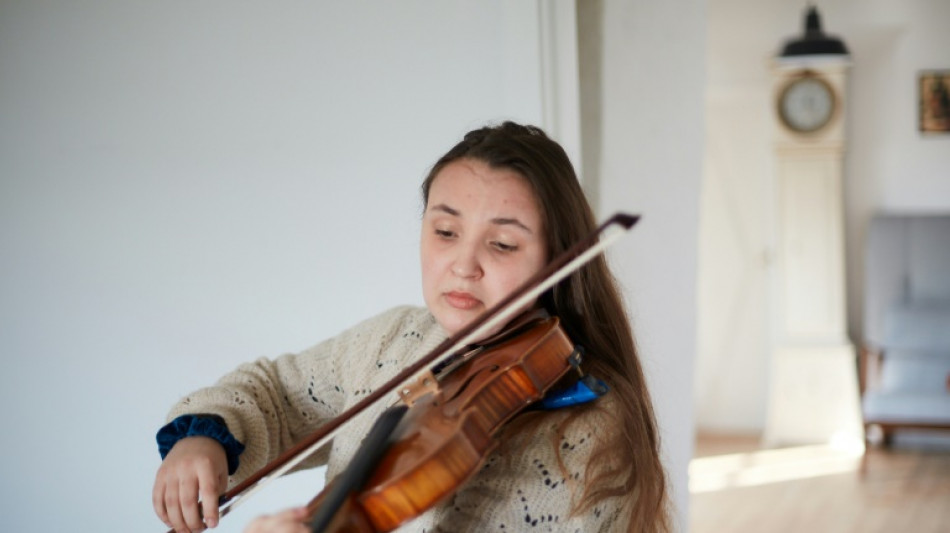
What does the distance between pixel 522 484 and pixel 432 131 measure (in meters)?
1.14

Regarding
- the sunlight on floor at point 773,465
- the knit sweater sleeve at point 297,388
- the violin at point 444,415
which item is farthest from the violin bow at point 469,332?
the sunlight on floor at point 773,465

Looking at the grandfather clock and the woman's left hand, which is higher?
the woman's left hand

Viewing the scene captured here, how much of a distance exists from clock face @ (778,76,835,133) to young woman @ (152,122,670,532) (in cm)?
518

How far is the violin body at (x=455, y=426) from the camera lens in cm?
105

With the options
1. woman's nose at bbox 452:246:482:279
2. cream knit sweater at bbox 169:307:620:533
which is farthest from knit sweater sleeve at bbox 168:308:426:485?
woman's nose at bbox 452:246:482:279

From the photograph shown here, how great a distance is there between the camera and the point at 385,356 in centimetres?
156

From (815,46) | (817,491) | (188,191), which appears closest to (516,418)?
(188,191)

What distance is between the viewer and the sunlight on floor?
5.73 meters

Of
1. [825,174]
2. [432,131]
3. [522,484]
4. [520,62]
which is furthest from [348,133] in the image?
[825,174]

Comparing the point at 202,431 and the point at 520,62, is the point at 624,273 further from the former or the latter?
the point at 202,431

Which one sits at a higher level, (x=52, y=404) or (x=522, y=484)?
(x=522, y=484)

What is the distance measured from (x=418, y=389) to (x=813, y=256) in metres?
5.44

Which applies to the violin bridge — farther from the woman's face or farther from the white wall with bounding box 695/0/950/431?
the white wall with bounding box 695/0/950/431

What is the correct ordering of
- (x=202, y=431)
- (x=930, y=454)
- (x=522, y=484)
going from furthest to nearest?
(x=930, y=454) → (x=202, y=431) → (x=522, y=484)
